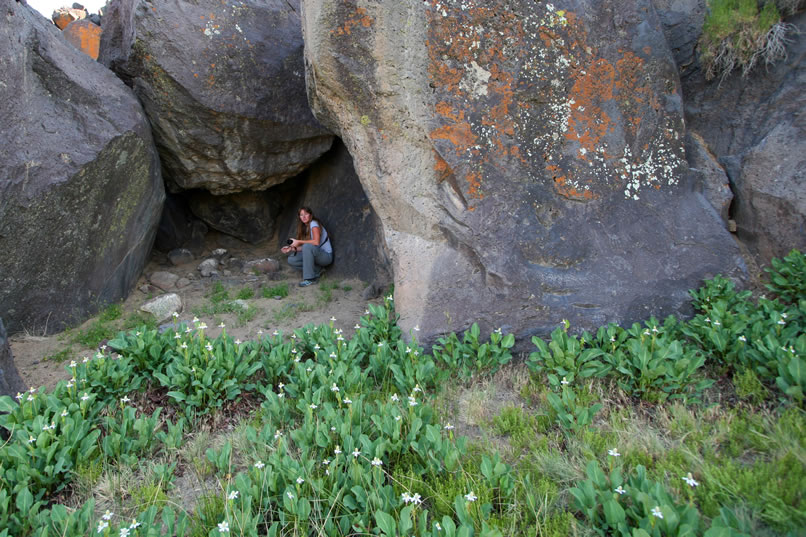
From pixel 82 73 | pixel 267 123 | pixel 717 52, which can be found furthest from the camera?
pixel 267 123

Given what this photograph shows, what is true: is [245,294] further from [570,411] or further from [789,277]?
[789,277]

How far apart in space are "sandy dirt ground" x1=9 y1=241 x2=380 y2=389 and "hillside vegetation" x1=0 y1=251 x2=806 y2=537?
1.19 metres

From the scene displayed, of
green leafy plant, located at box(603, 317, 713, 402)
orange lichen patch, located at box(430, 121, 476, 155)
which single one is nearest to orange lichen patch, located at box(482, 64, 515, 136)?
orange lichen patch, located at box(430, 121, 476, 155)

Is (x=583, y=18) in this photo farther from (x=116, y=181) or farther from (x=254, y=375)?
(x=116, y=181)

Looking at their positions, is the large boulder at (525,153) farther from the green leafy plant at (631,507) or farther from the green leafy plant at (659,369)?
the green leafy plant at (631,507)

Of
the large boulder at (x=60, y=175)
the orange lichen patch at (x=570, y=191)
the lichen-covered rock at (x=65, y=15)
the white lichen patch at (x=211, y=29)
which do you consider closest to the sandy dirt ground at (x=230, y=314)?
the large boulder at (x=60, y=175)

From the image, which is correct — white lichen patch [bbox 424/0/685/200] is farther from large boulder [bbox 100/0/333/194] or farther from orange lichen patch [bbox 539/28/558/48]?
large boulder [bbox 100/0/333/194]

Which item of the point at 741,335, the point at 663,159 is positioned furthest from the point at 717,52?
the point at 741,335

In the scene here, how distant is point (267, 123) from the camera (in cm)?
605

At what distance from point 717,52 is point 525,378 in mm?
3399

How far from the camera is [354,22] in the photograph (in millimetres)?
3777

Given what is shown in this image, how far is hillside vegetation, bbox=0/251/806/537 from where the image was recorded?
1987 millimetres

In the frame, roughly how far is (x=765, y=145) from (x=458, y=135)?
95.6 inches

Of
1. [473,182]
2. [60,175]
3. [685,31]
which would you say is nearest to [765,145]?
[685,31]
